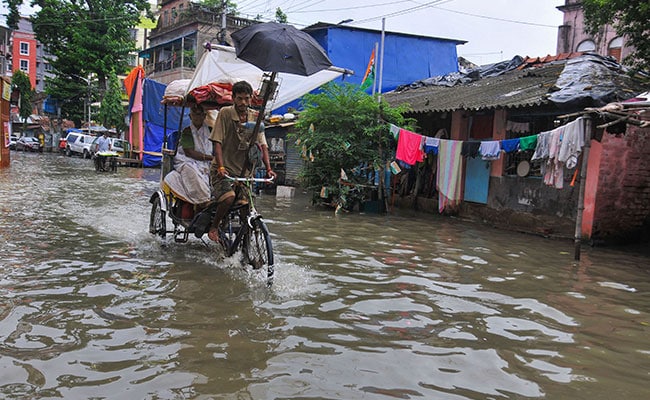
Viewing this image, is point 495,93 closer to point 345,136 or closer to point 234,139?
point 345,136

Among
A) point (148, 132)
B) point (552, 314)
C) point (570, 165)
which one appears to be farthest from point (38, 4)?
point (552, 314)

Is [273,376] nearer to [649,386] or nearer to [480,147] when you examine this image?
[649,386]

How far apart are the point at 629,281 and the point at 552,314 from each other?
8.55 ft

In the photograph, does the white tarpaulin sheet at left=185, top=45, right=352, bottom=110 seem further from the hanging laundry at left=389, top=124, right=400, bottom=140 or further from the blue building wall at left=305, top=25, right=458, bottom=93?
the blue building wall at left=305, top=25, right=458, bottom=93

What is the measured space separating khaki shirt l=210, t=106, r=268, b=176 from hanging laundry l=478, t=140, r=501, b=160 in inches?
284

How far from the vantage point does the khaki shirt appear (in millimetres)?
5844

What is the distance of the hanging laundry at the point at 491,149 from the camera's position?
38.5 feet

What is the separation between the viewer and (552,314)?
5.24m

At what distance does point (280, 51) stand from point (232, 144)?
1155 mm

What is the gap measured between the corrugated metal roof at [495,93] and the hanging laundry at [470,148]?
787mm

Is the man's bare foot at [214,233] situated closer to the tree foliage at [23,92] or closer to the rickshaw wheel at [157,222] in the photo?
the rickshaw wheel at [157,222]

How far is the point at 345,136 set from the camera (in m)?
13.7

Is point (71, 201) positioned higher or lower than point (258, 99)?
lower

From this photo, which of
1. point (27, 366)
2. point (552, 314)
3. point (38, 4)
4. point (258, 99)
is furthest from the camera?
point (38, 4)
